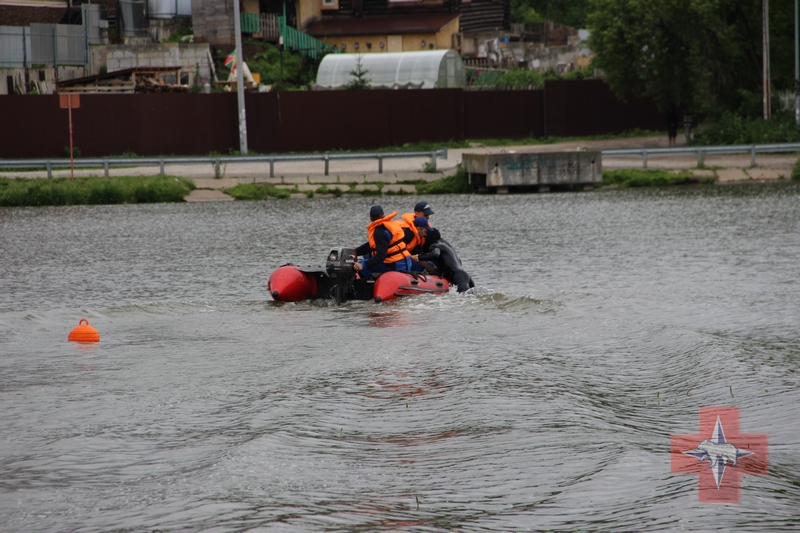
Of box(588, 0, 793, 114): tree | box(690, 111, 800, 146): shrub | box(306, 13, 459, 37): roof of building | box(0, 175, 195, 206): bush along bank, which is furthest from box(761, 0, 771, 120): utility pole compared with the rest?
box(306, 13, 459, 37): roof of building

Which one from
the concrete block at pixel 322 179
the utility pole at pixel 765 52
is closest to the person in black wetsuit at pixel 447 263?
the concrete block at pixel 322 179

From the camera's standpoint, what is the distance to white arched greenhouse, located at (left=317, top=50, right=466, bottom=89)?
45.5m

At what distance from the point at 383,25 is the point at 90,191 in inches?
1056

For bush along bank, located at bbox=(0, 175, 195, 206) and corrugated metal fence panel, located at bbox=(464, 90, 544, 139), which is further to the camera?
corrugated metal fence panel, located at bbox=(464, 90, 544, 139)

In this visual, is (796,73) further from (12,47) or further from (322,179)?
(12,47)

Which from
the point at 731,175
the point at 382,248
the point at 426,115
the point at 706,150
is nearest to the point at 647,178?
the point at 731,175

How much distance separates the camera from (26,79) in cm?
4141

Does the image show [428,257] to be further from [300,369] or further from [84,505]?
[84,505]

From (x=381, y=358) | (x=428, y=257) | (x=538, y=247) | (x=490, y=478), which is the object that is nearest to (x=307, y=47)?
(x=538, y=247)

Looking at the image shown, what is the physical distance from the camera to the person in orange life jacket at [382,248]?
575 inches

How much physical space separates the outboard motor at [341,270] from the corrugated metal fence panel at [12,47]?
30.9 metres

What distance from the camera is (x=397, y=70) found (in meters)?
46.1

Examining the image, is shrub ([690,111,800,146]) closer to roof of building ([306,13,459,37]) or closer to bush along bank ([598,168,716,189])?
bush along bank ([598,168,716,189])

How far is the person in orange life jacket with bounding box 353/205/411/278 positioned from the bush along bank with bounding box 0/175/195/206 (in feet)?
53.4
